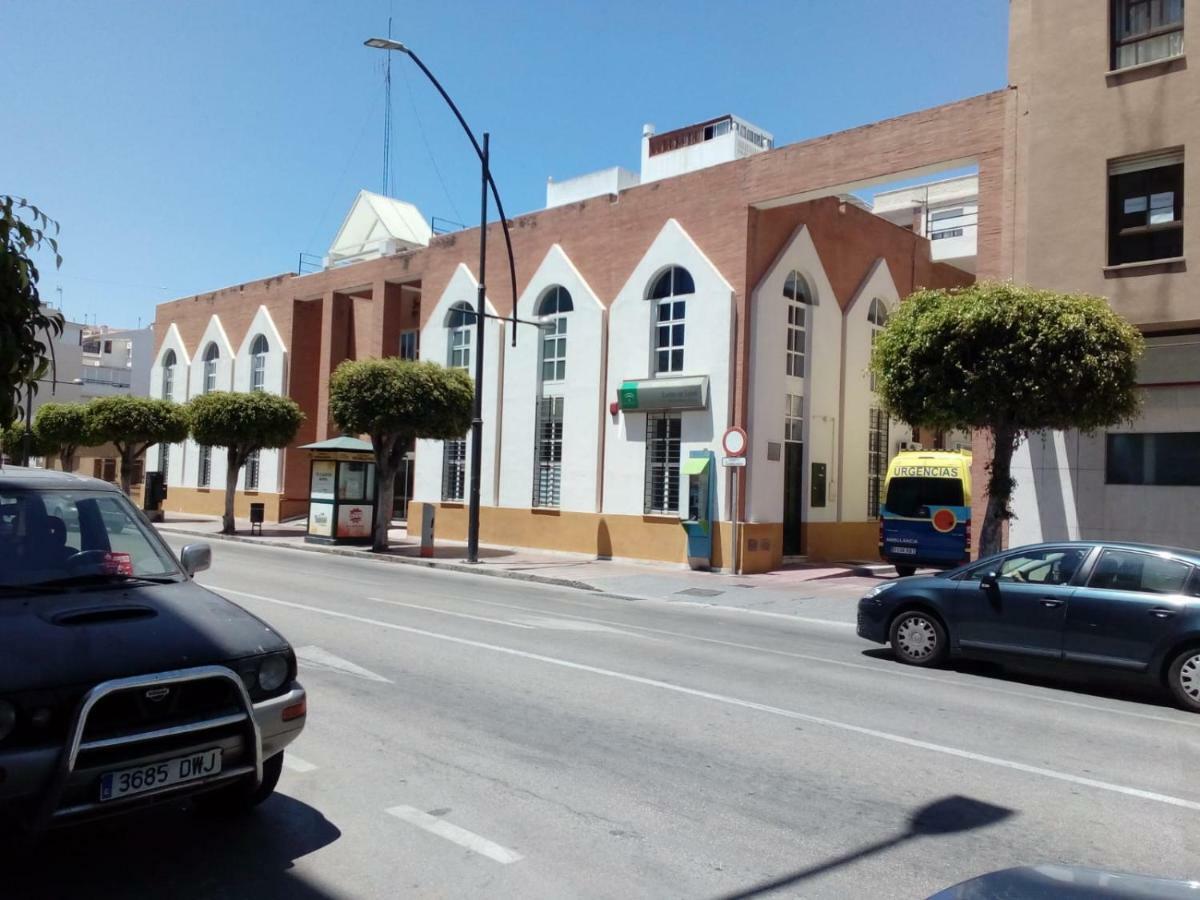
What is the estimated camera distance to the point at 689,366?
70.3ft

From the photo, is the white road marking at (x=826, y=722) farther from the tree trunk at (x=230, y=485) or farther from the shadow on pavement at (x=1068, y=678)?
the tree trunk at (x=230, y=485)

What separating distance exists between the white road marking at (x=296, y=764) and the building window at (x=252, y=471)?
30.8m

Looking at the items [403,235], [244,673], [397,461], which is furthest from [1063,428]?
[403,235]

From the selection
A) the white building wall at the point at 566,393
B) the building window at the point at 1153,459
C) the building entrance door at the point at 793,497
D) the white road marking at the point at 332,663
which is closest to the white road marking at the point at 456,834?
the white road marking at the point at 332,663

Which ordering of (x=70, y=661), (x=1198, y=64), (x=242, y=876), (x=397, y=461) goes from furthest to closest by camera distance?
(x=397, y=461)
(x=1198, y=64)
(x=242, y=876)
(x=70, y=661)

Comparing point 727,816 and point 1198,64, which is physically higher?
point 1198,64

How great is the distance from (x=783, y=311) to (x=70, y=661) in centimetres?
1927

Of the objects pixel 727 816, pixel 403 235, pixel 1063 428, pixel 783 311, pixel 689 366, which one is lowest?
pixel 727 816

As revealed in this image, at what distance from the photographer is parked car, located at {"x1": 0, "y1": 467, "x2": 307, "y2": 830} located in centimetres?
356

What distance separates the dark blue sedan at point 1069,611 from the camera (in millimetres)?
8398

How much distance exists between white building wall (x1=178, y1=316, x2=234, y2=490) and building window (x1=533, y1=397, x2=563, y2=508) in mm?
17229

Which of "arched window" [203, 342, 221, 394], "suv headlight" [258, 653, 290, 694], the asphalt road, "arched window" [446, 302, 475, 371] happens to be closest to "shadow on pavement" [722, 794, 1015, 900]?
the asphalt road

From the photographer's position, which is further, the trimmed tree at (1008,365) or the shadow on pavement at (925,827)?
the trimmed tree at (1008,365)

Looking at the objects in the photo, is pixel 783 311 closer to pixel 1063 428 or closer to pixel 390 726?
pixel 1063 428
